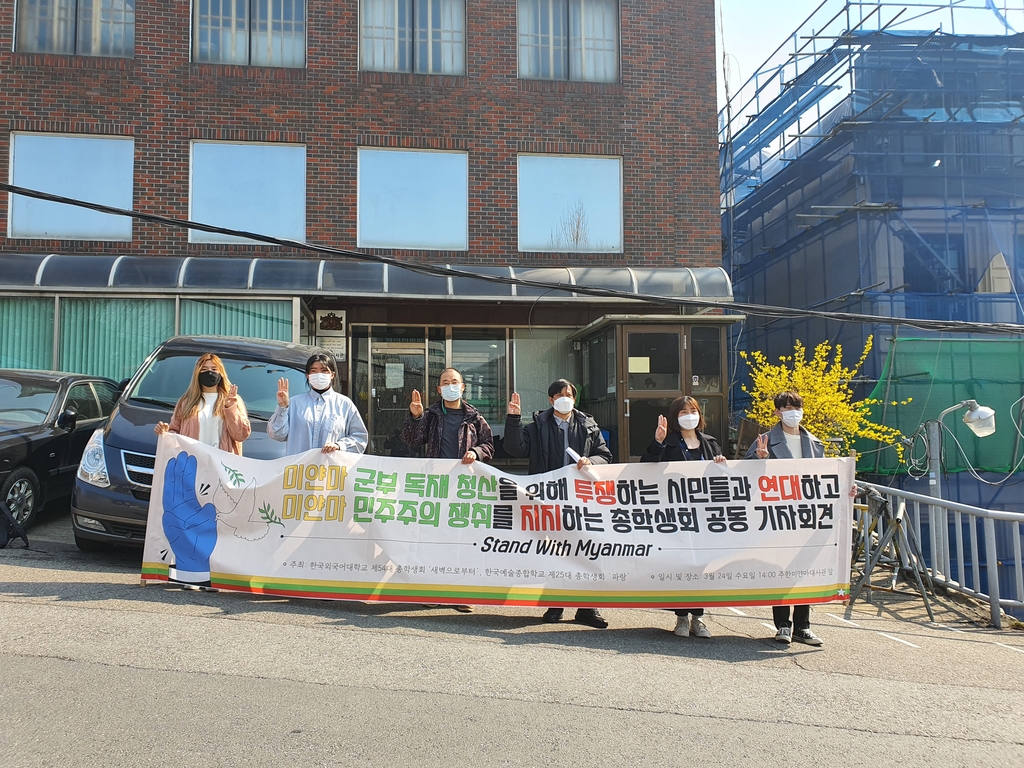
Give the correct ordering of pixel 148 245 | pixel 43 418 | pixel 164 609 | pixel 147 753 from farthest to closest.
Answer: pixel 148 245
pixel 43 418
pixel 164 609
pixel 147 753

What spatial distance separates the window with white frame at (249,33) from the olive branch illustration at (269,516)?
10578mm

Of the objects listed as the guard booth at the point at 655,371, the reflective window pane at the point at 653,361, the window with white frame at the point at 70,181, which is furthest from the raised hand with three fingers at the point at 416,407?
the window with white frame at the point at 70,181

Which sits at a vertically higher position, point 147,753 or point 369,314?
point 369,314

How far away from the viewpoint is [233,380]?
A: 8188mm

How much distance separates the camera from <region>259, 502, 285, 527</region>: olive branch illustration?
6.12m

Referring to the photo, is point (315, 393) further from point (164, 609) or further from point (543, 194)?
point (543, 194)

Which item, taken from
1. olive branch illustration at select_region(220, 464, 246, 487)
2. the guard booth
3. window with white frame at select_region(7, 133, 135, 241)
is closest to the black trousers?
olive branch illustration at select_region(220, 464, 246, 487)

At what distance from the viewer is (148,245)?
13594 millimetres

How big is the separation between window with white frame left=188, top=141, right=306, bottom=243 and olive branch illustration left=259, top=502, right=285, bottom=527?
8.67 meters

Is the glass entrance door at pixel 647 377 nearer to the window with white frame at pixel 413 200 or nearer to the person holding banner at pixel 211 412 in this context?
the window with white frame at pixel 413 200

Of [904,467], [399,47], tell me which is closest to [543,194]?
[399,47]

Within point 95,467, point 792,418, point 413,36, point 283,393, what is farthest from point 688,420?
point 413,36

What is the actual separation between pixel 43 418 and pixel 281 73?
789 centimetres

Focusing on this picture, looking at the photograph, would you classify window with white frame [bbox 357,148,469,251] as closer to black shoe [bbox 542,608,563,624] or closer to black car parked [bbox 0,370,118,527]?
black car parked [bbox 0,370,118,527]
